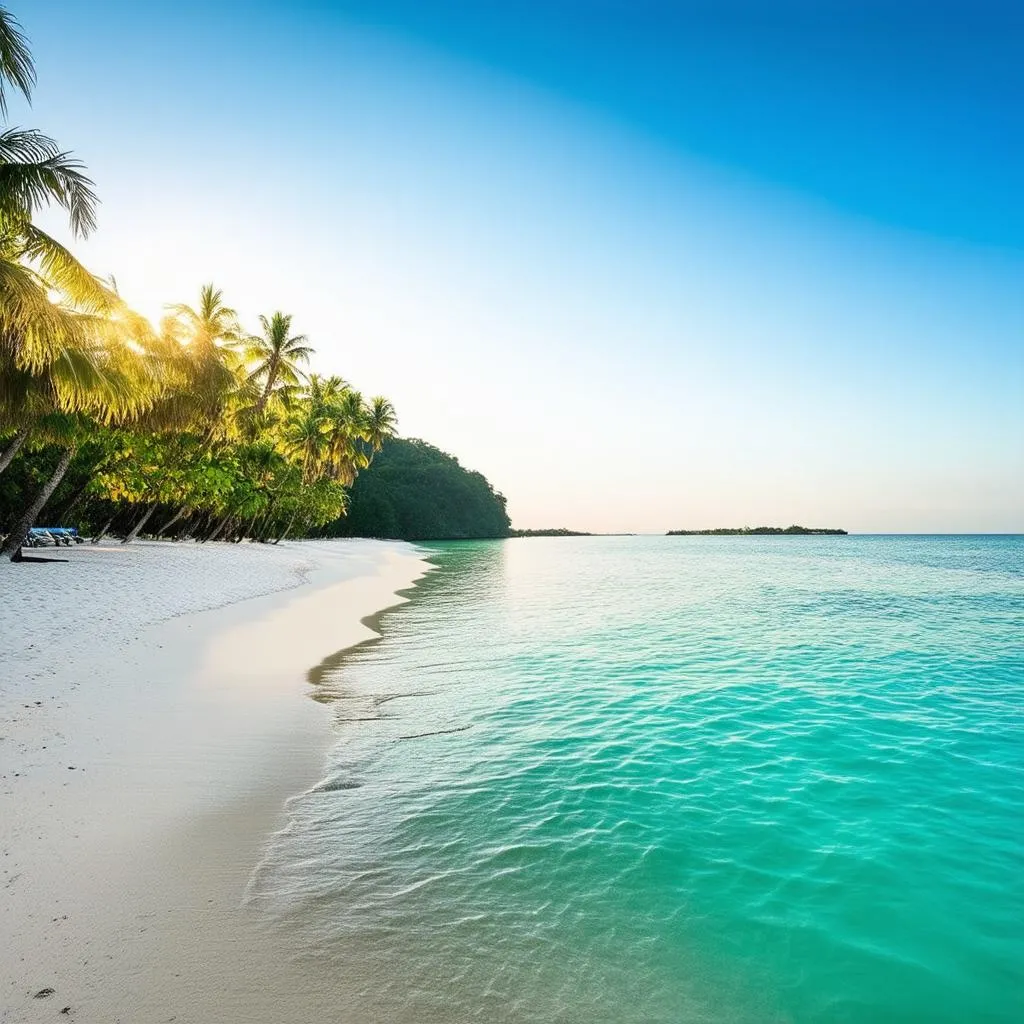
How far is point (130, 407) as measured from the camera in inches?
740

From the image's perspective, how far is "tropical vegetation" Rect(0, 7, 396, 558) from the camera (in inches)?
481

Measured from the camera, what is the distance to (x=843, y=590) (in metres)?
33.5

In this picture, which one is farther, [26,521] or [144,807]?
[26,521]

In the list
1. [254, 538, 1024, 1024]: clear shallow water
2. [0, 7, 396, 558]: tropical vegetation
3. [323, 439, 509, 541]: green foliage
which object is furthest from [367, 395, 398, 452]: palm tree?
[254, 538, 1024, 1024]: clear shallow water

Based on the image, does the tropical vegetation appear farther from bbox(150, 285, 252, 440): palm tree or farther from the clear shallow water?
the clear shallow water

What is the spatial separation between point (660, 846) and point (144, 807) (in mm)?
4857

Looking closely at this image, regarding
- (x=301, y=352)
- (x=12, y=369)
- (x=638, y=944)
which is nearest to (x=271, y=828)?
(x=638, y=944)

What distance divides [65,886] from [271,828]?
1644 mm

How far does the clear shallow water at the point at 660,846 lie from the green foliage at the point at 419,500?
315ft

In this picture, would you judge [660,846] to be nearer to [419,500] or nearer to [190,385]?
[190,385]

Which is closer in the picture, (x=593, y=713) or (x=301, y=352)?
(x=593, y=713)

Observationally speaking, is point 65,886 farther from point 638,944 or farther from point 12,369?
point 12,369

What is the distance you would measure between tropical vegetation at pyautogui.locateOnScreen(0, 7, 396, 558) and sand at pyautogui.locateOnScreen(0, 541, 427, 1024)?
5753mm

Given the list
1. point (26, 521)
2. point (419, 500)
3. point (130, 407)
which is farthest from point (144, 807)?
point (419, 500)
